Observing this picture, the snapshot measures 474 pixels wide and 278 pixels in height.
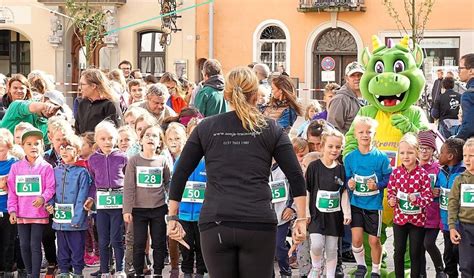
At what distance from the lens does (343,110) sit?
32.9ft

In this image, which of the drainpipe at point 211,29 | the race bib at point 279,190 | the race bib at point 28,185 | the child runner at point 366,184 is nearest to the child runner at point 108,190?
the race bib at point 28,185

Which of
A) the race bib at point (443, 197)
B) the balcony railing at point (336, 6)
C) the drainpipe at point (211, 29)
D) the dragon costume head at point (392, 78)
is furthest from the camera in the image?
the drainpipe at point (211, 29)

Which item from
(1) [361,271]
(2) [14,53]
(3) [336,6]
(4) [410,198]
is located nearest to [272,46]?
(3) [336,6]

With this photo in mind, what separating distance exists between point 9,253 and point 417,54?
14.6 feet

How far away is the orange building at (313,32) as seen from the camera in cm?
3150

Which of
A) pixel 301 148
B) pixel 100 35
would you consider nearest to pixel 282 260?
pixel 301 148

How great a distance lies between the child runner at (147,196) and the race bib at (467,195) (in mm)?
2681

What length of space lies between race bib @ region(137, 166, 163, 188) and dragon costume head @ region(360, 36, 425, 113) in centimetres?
220

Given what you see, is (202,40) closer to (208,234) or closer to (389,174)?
(389,174)

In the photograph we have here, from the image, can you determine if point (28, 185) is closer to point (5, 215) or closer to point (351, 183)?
point (5, 215)

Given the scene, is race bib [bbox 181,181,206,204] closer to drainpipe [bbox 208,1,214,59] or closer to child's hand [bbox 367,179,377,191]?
child's hand [bbox 367,179,377,191]

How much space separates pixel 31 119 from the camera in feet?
34.5

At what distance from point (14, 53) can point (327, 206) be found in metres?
29.0

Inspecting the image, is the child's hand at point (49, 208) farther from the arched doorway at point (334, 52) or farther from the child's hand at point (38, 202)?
the arched doorway at point (334, 52)
